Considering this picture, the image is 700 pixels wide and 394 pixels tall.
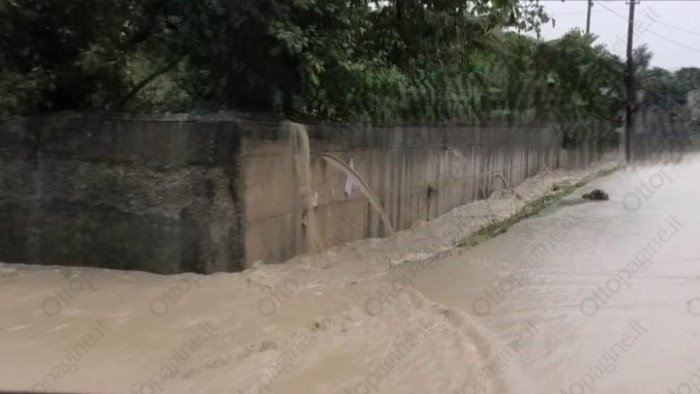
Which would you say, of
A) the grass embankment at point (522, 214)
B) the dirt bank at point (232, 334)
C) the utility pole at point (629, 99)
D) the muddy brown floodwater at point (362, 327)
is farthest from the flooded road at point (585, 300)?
the utility pole at point (629, 99)

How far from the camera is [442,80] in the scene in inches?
465

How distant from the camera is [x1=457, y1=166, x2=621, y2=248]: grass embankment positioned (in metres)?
9.79

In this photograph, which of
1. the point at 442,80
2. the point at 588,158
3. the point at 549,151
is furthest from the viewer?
the point at 588,158

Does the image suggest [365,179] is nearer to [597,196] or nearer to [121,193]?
[121,193]

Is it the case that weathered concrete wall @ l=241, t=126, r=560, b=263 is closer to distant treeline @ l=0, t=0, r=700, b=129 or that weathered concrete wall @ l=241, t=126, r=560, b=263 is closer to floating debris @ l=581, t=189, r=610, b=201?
distant treeline @ l=0, t=0, r=700, b=129

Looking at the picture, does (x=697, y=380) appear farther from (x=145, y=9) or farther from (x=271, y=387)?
(x=145, y=9)

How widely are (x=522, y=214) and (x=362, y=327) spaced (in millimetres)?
7640

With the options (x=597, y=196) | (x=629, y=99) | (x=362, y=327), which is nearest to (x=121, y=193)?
(x=362, y=327)

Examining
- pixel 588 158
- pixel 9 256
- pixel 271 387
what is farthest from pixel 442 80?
pixel 588 158

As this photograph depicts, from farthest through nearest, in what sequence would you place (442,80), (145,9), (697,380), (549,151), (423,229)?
1. (549,151)
2. (442,80)
3. (423,229)
4. (145,9)
5. (697,380)

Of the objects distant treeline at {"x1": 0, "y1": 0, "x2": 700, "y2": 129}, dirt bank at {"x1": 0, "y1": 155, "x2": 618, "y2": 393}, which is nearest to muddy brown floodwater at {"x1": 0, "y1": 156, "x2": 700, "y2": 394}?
dirt bank at {"x1": 0, "y1": 155, "x2": 618, "y2": 393}

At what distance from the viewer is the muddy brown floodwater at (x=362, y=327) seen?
434cm

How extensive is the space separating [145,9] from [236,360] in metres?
3.89

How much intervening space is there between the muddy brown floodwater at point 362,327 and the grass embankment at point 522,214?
4.86 ft
